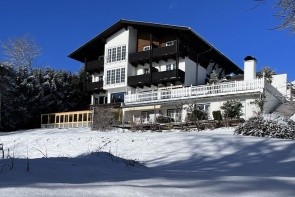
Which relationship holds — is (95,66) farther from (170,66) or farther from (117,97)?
(170,66)

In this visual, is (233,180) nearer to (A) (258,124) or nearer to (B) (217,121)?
(A) (258,124)

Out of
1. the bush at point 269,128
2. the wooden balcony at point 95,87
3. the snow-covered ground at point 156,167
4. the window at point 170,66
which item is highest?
the window at point 170,66

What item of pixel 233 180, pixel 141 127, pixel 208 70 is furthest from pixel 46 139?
pixel 208 70

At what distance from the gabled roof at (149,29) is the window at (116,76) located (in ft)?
12.9

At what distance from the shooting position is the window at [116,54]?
4279 centimetres

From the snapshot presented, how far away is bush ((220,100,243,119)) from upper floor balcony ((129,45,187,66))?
10024mm

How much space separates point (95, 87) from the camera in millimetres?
43938

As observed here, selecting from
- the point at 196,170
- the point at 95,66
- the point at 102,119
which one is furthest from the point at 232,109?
the point at 95,66

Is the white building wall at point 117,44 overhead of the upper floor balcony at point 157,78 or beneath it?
overhead

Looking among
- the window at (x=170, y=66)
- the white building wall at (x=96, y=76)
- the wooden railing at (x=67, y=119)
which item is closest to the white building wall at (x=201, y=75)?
the window at (x=170, y=66)

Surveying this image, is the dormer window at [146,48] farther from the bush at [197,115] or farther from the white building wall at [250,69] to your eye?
the bush at [197,115]

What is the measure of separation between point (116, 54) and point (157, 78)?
6855 mm

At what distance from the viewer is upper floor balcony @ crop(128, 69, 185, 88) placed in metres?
37.2

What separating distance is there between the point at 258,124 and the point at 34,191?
16.9 m
